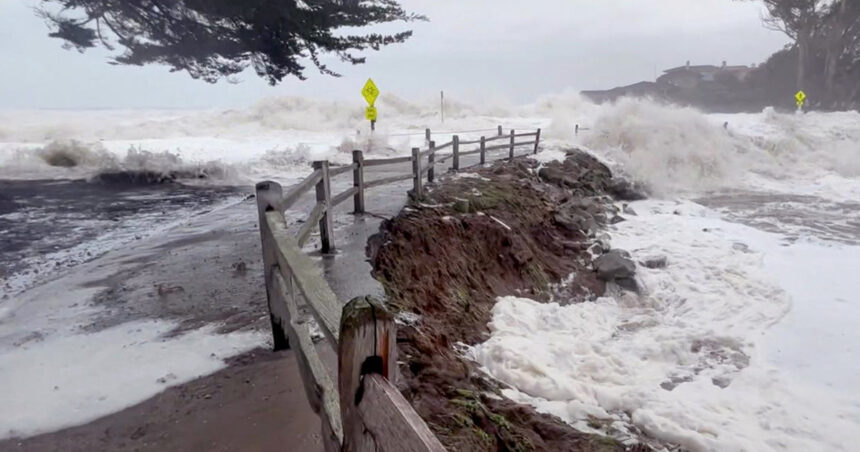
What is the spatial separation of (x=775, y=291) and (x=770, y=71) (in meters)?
62.1

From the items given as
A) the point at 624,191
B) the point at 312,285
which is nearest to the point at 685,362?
the point at 312,285

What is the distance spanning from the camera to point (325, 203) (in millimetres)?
6258

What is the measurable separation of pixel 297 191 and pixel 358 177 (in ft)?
11.7

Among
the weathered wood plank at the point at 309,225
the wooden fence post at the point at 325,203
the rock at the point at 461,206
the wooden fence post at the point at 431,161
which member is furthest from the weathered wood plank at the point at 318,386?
the wooden fence post at the point at 431,161

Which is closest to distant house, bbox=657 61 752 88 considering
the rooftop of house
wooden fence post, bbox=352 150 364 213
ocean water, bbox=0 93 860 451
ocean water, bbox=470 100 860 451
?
the rooftop of house

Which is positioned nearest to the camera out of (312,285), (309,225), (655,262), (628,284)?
(312,285)

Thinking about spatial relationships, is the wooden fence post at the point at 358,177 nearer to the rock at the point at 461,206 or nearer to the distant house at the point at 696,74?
the rock at the point at 461,206

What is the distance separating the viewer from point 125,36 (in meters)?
11.9

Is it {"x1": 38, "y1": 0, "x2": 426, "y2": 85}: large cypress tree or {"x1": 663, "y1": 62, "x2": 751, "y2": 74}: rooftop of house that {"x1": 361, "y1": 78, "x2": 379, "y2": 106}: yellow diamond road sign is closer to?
{"x1": 38, "y1": 0, "x2": 426, "y2": 85}: large cypress tree

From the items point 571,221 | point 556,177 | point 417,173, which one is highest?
point 417,173

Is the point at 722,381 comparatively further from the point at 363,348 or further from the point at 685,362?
the point at 363,348

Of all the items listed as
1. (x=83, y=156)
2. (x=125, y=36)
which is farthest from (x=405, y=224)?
(x=83, y=156)

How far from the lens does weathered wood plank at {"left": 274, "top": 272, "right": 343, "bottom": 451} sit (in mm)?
2131

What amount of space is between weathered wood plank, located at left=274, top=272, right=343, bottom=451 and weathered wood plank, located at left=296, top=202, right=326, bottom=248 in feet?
2.79
